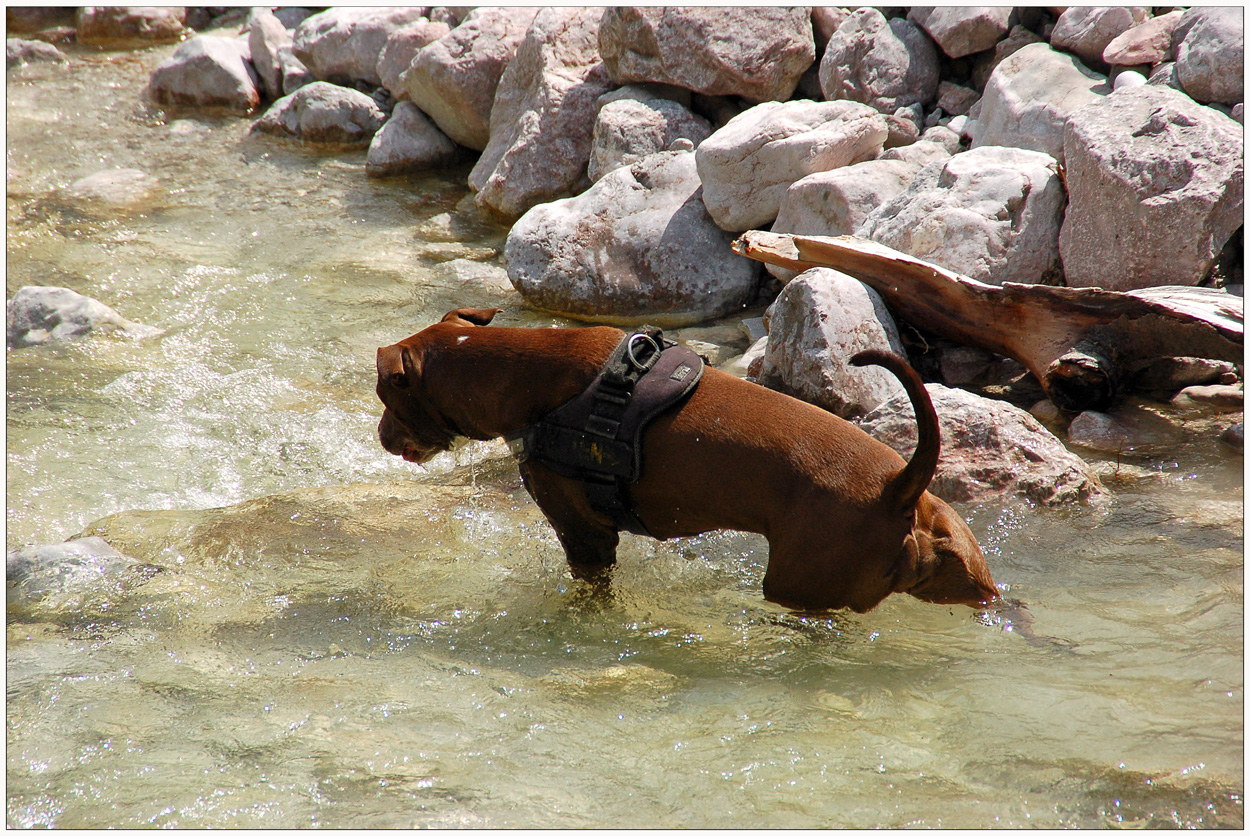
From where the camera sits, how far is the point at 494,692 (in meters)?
2.87

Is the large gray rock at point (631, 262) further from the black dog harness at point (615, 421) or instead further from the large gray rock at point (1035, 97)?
→ the black dog harness at point (615, 421)

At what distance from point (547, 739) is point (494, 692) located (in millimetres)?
340

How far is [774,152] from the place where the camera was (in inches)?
238

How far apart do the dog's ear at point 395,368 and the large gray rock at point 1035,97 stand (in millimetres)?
4280

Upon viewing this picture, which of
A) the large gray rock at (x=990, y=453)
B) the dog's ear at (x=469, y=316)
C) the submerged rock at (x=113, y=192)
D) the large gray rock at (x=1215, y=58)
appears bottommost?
the submerged rock at (x=113, y=192)

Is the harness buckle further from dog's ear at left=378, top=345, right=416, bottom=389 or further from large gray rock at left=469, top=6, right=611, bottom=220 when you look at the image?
large gray rock at left=469, top=6, right=611, bottom=220

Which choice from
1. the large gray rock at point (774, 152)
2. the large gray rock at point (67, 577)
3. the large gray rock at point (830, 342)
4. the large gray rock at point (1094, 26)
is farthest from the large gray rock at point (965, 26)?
the large gray rock at point (67, 577)

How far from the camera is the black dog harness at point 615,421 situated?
313cm

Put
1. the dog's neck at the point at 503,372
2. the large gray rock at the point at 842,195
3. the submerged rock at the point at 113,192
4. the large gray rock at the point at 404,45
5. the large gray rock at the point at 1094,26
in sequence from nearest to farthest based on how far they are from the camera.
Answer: the dog's neck at the point at 503,372 → the large gray rock at the point at 842,195 → the large gray rock at the point at 1094,26 → the submerged rock at the point at 113,192 → the large gray rock at the point at 404,45

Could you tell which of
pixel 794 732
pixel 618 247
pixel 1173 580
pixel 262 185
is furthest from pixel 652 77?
pixel 794 732

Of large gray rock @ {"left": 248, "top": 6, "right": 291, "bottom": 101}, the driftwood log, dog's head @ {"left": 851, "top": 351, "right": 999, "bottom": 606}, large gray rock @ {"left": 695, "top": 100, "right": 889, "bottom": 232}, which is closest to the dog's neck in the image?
dog's head @ {"left": 851, "top": 351, "right": 999, "bottom": 606}

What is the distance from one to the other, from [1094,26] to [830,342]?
3.44 meters

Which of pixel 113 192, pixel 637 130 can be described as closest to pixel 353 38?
pixel 113 192

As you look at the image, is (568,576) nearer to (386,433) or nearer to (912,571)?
(386,433)
